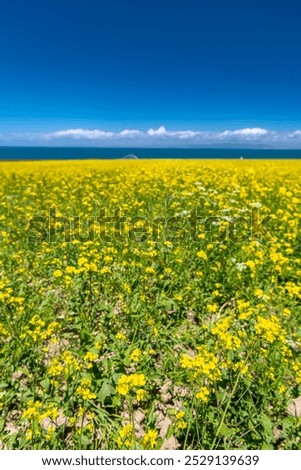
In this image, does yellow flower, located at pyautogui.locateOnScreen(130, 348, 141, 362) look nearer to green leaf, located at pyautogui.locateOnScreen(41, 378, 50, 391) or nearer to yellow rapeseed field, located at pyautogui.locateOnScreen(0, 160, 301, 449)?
yellow rapeseed field, located at pyautogui.locateOnScreen(0, 160, 301, 449)

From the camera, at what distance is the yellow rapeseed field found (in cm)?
221

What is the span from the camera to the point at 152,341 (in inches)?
126

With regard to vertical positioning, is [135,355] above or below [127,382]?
below

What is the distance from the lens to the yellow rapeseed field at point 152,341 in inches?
87.2

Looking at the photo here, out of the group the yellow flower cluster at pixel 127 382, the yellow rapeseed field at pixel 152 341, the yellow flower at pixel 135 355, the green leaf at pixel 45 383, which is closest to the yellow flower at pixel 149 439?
the yellow rapeseed field at pixel 152 341

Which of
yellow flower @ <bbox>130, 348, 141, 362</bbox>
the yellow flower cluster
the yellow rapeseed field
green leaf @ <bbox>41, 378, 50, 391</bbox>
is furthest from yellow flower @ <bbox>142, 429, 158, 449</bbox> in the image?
green leaf @ <bbox>41, 378, 50, 391</bbox>

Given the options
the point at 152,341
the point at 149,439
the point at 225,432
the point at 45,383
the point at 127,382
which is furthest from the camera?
the point at 152,341

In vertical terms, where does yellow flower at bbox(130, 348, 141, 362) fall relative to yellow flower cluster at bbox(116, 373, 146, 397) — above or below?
below

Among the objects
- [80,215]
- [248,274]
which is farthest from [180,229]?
[80,215]

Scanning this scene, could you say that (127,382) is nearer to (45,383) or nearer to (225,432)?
(225,432)

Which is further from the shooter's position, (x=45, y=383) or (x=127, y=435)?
(x=45, y=383)

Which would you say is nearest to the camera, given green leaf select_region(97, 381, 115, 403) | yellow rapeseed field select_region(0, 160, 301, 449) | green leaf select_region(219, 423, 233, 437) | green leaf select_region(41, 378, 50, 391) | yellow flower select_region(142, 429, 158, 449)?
yellow flower select_region(142, 429, 158, 449)

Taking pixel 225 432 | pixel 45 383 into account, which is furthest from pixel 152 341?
pixel 225 432
